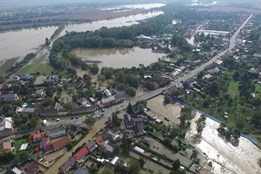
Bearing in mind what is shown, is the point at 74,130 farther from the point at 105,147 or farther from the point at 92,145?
the point at 105,147

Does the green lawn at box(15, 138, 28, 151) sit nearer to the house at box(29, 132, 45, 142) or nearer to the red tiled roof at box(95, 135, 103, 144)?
the house at box(29, 132, 45, 142)

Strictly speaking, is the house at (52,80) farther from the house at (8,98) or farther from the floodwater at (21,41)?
the floodwater at (21,41)

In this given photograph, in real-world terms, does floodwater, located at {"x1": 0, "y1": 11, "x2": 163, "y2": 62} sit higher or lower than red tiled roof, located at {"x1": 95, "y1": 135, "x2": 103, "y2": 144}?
higher

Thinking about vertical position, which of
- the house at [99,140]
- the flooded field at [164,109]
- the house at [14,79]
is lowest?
the flooded field at [164,109]

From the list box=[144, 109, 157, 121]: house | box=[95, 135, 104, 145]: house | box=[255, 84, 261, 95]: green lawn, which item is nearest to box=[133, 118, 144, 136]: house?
box=[144, 109, 157, 121]: house

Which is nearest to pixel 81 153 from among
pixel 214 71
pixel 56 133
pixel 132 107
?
pixel 56 133

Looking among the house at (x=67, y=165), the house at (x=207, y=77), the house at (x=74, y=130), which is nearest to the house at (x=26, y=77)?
the house at (x=74, y=130)
